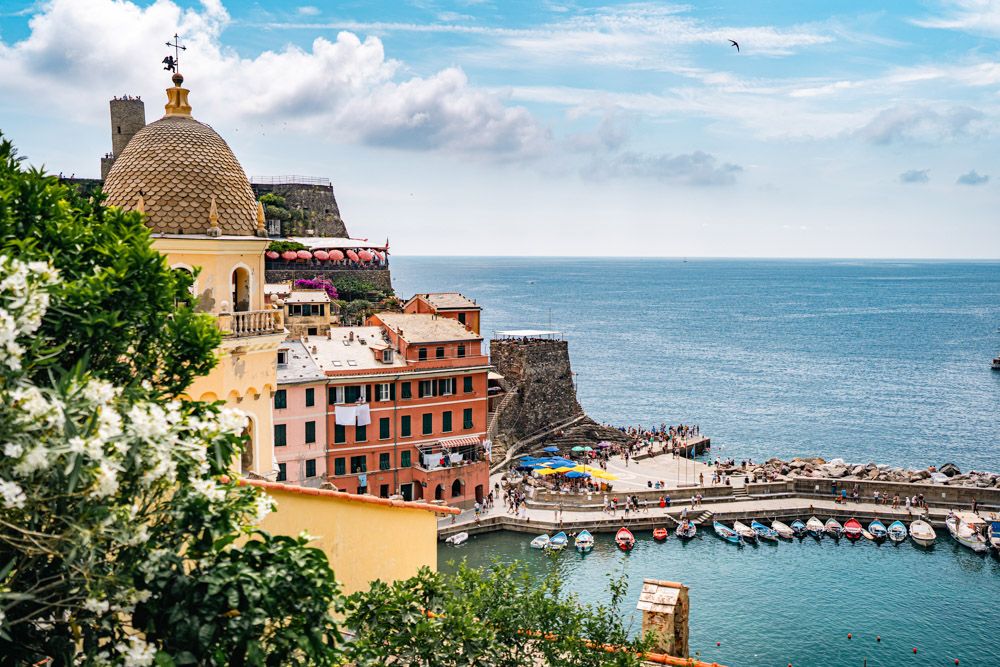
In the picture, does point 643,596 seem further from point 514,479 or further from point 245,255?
point 514,479

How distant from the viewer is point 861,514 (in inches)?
2189

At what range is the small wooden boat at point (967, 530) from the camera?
50469 millimetres

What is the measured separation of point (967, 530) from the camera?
51375mm

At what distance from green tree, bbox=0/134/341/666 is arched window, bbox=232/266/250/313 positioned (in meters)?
7.99

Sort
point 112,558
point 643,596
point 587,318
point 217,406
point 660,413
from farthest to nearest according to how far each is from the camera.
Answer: point 587,318 < point 660,413 < point 643,596 < point 217,406 < point 112,558

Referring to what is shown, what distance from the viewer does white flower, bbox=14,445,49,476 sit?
25.3 feet

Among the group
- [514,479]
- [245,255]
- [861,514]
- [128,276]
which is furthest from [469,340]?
[128,276]

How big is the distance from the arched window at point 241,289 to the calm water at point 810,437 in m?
27.4

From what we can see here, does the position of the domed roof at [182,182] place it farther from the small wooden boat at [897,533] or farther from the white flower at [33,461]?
the small wooden boat at [897,533]

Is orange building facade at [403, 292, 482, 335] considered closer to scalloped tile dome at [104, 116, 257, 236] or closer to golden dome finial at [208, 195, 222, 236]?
scalloped tile dome at [104, 116, 257, 236]

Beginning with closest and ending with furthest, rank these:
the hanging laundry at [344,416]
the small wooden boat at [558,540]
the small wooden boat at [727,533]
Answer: the small wooden boat at [558,540] < the hanging laundry at [344,416] < the small wooden boat at [727,533]

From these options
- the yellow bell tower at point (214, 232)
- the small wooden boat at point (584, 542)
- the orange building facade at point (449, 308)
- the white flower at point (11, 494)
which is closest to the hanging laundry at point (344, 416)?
the small wooden boat at point (584, 542)

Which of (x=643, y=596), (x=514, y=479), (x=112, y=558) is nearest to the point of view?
(x=112, y=558)

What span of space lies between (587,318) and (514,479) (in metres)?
139
